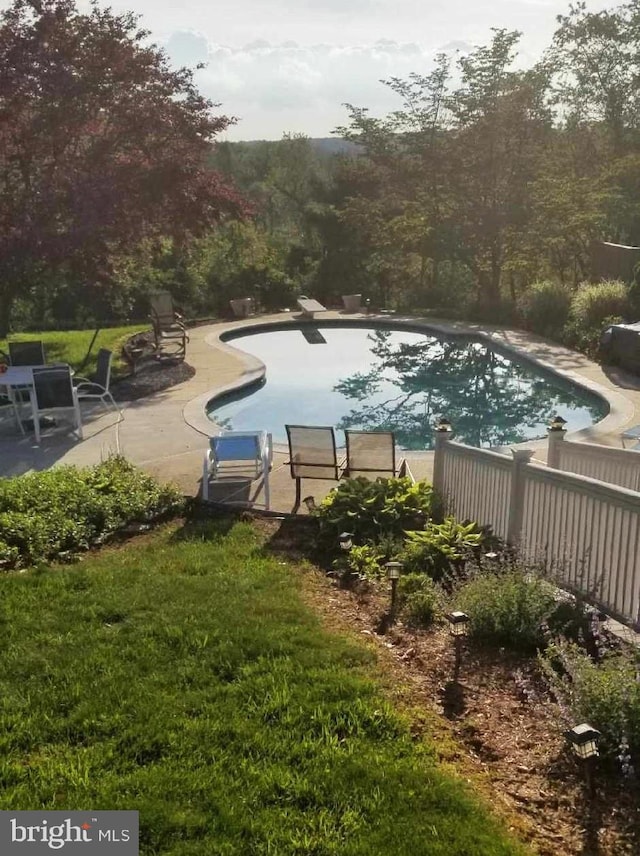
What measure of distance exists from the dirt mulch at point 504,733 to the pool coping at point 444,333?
153 inches

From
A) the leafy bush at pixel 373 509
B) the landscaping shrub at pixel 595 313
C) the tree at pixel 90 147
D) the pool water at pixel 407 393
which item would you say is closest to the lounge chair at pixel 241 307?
the pool water at pixel 407 393

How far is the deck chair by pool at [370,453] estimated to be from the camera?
738 centimetres

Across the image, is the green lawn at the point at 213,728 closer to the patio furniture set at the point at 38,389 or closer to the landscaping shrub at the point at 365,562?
the landscaping shrub at the point at 365,562

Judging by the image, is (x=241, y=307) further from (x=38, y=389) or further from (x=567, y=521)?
(x=567, y=521)

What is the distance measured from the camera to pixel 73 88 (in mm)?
12242

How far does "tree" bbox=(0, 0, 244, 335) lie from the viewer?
1197 cm

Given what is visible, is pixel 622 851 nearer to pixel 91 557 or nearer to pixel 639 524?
pixel 639 524

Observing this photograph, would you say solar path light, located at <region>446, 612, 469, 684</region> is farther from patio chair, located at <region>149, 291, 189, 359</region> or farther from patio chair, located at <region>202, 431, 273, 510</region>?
patio chair, located at <region>149, 291, 189, 359</region>

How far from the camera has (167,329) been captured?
15.5 m

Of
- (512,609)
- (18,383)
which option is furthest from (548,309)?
(512,609)

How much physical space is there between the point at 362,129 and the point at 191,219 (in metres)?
12.2

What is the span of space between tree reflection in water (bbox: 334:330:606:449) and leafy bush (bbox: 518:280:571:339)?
56.7 inches

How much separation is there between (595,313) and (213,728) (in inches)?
554

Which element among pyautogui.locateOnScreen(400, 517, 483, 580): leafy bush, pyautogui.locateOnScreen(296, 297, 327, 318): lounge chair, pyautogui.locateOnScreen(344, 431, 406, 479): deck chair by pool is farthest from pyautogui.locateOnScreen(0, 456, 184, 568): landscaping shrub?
pyautogui.locateOnScreen(296, 297, 327, 318): lounge chair
